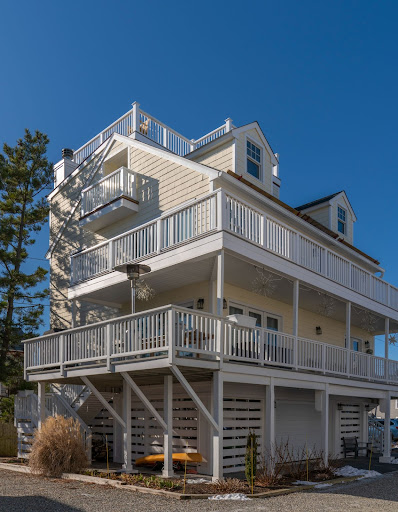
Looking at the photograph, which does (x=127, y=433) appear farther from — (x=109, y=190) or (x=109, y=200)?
(x=109, y=190)

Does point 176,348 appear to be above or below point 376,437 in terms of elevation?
above

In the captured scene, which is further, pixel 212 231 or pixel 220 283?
pixel 212 231

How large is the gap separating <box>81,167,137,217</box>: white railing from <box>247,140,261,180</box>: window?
3891 millimetres

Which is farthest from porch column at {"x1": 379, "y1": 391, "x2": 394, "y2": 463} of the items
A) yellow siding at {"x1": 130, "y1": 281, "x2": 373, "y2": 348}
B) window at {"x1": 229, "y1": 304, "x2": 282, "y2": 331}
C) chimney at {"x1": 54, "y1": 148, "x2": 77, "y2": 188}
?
chimney at {"x1": 54, "y1": 148, "x2": 77, "y2": 188}

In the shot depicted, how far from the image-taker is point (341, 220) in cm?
2327

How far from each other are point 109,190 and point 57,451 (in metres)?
8.88

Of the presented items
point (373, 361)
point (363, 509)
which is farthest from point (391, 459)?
point (363, 509)

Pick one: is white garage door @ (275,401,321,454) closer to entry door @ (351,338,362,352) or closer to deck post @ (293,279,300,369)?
deck post @ (293,279,300,369)

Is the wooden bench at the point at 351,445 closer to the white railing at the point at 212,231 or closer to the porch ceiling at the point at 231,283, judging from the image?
the porch ceiling at the point at 231,283

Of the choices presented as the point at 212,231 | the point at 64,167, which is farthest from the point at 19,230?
the point at 212,231

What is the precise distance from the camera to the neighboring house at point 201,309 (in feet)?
41.4

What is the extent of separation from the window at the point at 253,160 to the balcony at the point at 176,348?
243 inches

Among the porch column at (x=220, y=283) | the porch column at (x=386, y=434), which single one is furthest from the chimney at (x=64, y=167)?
the porch column at (x=386, y=434)

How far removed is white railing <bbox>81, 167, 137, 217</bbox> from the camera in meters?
18.1
